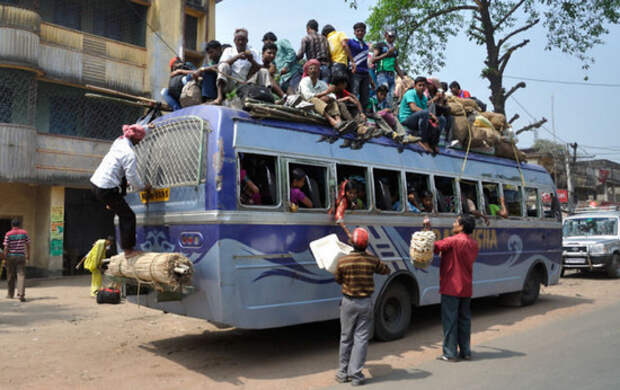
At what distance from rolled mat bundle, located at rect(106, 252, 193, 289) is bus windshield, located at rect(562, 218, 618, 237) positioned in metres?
15.4

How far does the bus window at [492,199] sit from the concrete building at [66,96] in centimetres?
1036

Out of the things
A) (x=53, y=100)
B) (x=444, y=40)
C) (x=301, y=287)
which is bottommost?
(x=301, y=287)

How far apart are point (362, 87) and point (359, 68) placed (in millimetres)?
351

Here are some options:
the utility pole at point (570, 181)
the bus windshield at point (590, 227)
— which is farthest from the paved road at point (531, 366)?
the utility pole at point (570, 181)

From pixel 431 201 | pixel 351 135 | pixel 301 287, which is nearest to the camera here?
pixel 301 287

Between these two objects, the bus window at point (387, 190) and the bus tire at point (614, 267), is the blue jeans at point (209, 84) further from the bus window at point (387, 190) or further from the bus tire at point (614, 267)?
the bus tire at point (614, 267)

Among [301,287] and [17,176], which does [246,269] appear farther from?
[17,176]

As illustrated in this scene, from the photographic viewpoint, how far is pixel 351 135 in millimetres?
7078

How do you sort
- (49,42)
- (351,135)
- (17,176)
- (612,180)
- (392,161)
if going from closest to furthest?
1. (351,135)
2. (392,161)
3. (17,176)
4. (49,42)
5. (612,180)

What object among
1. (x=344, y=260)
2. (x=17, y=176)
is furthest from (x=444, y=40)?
(x=344, y=260)

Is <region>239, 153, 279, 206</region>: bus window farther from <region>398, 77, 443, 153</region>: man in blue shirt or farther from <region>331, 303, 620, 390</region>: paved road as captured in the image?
<region>398, 77, 443, 153</region>: man in blue shirt

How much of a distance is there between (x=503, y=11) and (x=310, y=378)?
57.9 ft

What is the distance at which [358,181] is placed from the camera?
709 centimetres

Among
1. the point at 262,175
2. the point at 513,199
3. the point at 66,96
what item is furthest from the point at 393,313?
the point at 66,96
